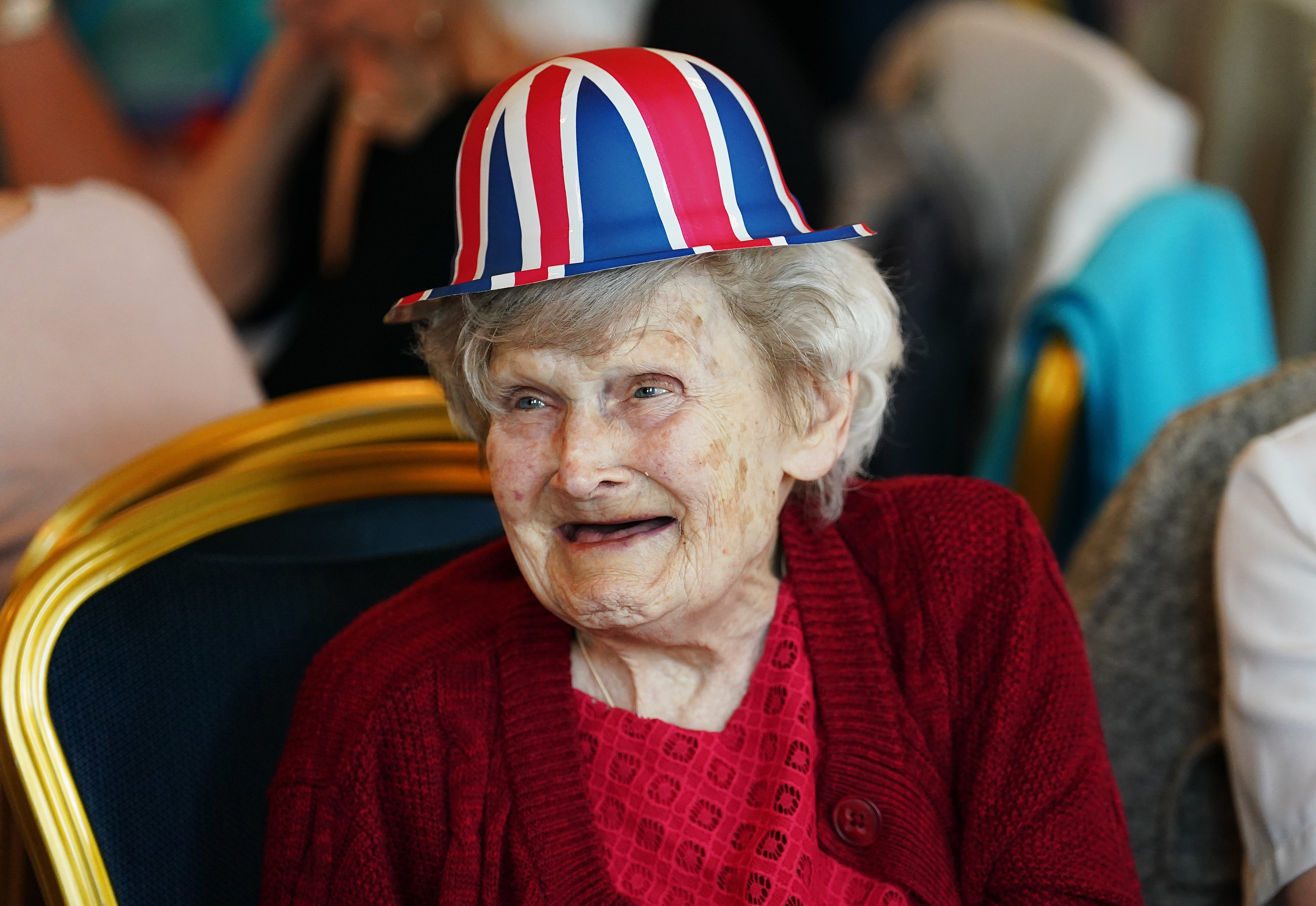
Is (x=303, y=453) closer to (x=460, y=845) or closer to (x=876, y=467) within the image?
(x=460, y=845)

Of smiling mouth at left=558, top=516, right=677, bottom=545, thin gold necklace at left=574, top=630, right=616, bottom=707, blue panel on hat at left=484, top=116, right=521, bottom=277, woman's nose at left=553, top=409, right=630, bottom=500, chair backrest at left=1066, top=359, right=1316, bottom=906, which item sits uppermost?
blue panel on hat at left=484, top=116, right=521, bottom=277

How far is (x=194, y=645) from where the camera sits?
3.56 feet

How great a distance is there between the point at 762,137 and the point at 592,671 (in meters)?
0.49

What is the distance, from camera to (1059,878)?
0.97 m

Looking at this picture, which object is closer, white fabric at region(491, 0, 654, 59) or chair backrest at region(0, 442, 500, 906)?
chair backrest at region(0, 442, 500, 906)

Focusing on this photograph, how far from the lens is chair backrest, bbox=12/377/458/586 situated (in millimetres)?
1100

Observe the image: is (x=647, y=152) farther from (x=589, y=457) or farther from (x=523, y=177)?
(x=589, y=457)

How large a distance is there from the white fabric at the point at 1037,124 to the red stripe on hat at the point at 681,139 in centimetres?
99

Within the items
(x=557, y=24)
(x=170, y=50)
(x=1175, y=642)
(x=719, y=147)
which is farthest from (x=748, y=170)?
(x=170, y=50)

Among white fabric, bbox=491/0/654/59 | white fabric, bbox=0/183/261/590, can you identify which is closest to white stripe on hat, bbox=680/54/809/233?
white fabric, bbox=0/183/261/590

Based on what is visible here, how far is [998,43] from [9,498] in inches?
88.5

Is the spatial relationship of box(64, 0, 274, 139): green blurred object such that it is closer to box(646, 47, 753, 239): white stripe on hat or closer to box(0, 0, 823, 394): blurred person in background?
box(0, 0, 823, 394): blurred person in background

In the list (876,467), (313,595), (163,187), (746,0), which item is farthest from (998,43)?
(313,595)

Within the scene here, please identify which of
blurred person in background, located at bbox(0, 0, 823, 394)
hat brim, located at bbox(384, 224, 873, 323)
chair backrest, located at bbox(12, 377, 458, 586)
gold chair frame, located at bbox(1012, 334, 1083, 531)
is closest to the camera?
hat brim, located at bbox(384, 224, 873, 323)
